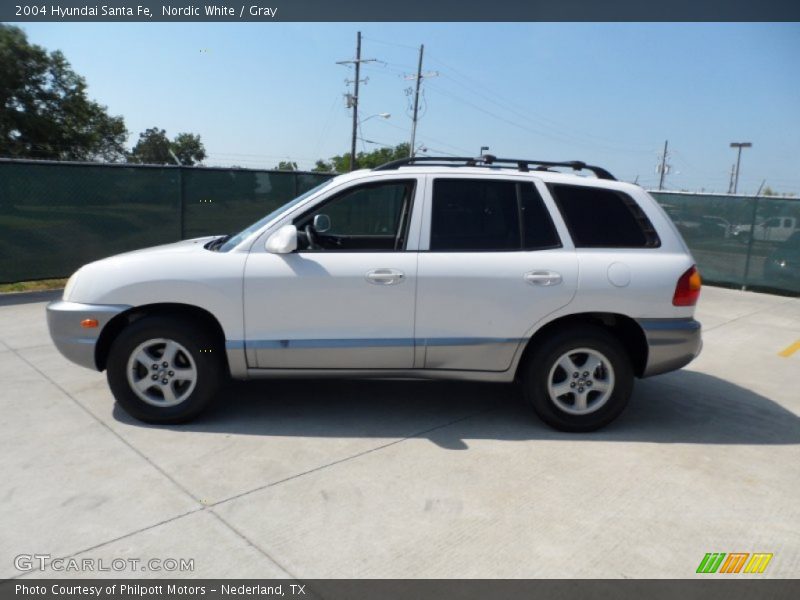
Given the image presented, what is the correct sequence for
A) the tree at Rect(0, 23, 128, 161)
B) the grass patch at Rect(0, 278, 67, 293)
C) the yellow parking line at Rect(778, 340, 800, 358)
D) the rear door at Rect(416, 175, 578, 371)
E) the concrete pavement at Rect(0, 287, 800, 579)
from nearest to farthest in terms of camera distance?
the concrete pavement at Rect(0, 287, 800, 579) → the rear door at Rect(416, 175, 578, 371) → the yellow parking line at Rect(778, 340, 800, 358) → the grass patch at Rect(0, 278, 67, 293) → the tree at Rect(0, 23, 128, 161)

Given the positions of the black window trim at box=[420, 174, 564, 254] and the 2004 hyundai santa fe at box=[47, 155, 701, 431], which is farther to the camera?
the black window trim at box=[420, 174, 564, 254]

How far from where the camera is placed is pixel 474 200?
4480mm

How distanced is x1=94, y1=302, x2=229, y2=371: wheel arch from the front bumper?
0.04 m

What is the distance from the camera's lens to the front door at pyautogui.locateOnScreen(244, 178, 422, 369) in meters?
4.23

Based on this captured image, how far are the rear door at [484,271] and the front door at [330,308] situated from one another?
0.52ft

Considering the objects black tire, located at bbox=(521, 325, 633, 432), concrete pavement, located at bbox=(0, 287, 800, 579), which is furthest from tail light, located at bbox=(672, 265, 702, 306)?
concrete pavement, located at bbox=(0, 287, 800, 579)

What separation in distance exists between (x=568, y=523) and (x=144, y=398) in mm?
2868

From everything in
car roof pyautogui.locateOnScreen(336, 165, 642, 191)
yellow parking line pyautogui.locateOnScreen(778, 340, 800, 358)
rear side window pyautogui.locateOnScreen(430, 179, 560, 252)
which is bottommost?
yellow parking line pyautogui.locateOnScreen(778, 340, 800, 358)

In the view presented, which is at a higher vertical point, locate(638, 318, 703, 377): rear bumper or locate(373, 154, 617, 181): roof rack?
locate(373, 154, 617, 181): roof rack

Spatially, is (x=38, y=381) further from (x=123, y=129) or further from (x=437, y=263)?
(x=123, y=129)

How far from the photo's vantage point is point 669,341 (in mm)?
4398

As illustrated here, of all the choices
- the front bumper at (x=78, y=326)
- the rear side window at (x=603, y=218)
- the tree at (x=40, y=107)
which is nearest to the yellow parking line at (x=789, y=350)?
the rear side window at (x=603, y=218)

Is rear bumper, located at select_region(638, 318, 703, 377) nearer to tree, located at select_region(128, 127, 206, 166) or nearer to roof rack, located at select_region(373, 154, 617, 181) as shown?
roof rack, located at select_region(373, 154, 617, 181)
